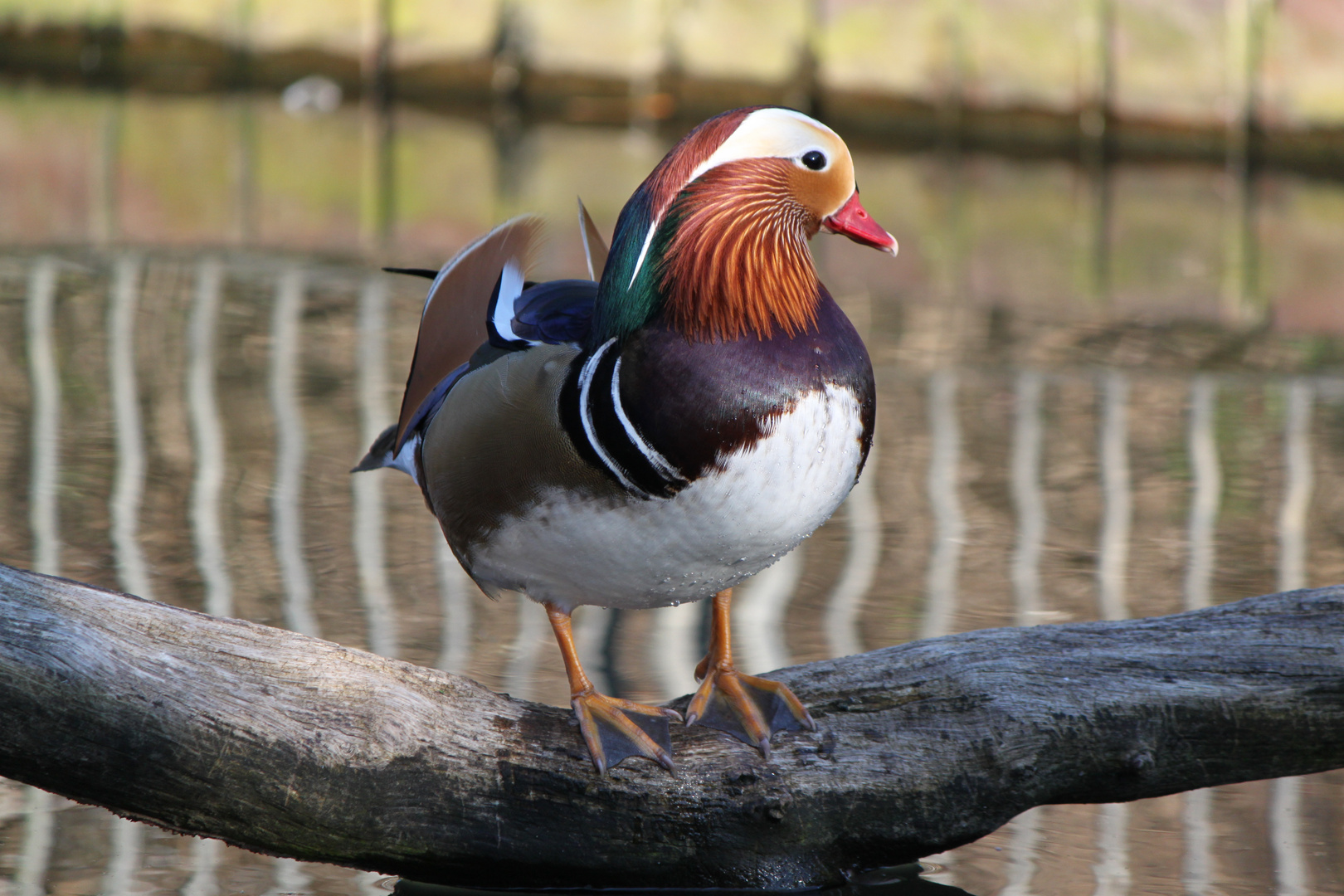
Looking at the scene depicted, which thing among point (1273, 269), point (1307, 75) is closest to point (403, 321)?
point (1273, 269)

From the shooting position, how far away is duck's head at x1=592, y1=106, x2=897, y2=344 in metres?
1.76

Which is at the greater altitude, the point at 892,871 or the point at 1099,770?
the point at 1099,770

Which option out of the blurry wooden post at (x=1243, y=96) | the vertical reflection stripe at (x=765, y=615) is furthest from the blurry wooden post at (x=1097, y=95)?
the vertical reflection stripe at (x=765, y=615)

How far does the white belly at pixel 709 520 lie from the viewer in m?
1.75

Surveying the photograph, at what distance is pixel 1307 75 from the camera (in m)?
7.61

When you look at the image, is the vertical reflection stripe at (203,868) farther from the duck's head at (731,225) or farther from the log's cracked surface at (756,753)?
the duck's head at (731,225)

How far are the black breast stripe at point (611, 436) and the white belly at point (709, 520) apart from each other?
0.02 m

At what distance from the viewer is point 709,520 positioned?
177cm

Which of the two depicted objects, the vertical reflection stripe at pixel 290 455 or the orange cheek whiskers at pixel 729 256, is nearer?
the orange cheek whiskers at pixel 729 256

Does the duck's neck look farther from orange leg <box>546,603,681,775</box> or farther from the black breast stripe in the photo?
orange leg <box>546,603,681,775</box>

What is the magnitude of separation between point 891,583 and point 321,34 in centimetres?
676

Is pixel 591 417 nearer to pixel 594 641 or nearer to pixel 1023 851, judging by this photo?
pixel 1023 851

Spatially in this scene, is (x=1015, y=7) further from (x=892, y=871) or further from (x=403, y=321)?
(x=892, y=871)

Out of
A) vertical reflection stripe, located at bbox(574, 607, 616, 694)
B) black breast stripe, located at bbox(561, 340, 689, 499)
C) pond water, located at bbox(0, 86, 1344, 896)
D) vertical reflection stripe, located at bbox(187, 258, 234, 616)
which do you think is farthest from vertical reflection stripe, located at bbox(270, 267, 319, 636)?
black breast stripe, located at bbox(561, 340, 689, 499)
